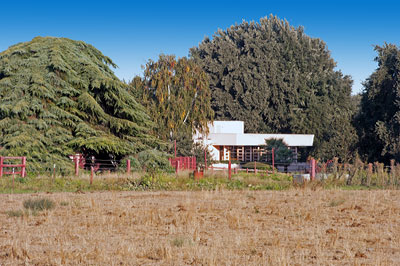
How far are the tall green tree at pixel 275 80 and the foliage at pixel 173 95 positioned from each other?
37.0 ft

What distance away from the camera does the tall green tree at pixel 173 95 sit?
51.2m

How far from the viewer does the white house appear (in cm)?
5425

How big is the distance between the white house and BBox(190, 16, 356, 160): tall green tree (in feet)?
23.1

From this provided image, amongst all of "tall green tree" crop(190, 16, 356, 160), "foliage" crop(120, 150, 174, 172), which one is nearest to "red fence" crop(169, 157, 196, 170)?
"foliage" crop(120, 150, 174, 172)

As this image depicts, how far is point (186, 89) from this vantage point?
175 ft

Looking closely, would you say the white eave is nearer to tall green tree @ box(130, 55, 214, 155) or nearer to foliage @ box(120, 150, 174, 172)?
tall green tree @ box(130, 55, 214, 155)

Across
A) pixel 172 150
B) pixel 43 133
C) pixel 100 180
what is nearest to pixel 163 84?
pixel 172 150

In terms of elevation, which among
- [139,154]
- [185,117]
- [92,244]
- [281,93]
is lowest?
[92,244]

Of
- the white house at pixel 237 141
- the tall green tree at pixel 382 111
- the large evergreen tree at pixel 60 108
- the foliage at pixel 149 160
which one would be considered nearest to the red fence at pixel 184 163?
the foliage at pixel 149 160

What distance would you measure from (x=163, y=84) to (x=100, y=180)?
27.3 meters

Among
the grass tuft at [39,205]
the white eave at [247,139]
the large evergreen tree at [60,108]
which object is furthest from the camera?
the white eave at [247,139]

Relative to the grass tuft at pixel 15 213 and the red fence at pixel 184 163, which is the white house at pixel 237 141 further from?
the grass tuft at pixel 15 213

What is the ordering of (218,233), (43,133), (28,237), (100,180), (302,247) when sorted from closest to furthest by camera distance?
(302,247) < (28,237) < (218,233) < (100,180) < (43,133)

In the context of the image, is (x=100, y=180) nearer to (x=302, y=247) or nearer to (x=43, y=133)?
(x=43, y=133)
